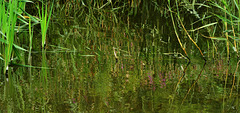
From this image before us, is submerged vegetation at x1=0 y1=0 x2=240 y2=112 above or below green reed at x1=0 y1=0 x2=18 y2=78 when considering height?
below

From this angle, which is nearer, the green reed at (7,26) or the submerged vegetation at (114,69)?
the submerged vegetation at (114,69)

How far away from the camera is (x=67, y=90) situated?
1.74 metres

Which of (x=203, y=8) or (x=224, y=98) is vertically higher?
(x=203, y=8)

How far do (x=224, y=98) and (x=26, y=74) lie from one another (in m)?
1.00

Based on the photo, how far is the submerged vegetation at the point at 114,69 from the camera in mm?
1591

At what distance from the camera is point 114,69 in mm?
2066

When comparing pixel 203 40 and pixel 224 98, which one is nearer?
pixel 224 98

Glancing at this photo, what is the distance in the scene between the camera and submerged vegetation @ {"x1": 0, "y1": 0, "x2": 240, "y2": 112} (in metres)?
1.59

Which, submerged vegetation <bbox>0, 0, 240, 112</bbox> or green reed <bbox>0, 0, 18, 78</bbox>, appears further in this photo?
green reed <bbox>0, 0, 18, 78</bbox>

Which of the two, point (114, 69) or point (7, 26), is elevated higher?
point (7, 26)

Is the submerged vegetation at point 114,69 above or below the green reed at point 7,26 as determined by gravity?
below

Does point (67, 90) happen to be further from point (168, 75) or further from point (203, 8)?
point (203, 8)

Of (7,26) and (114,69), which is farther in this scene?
(114,69)

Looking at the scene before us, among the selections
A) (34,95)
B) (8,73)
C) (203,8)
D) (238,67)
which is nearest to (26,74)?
(8,73)
